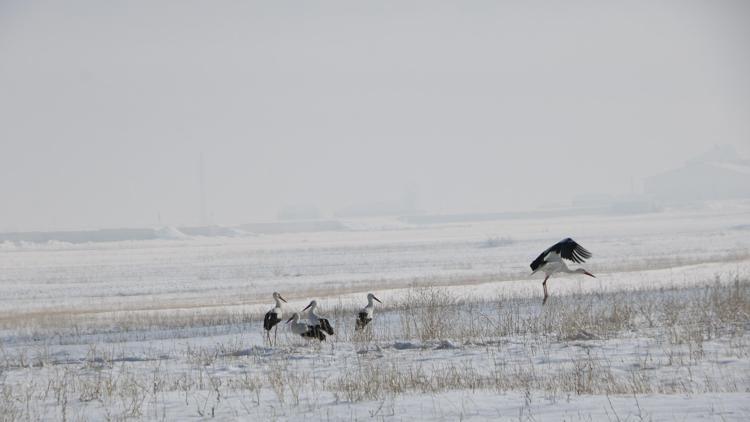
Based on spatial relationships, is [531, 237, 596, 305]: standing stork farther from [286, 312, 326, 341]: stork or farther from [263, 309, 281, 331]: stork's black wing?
[263, 309, 281, 331]: stork's black wing

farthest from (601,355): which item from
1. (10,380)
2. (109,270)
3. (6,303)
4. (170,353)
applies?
(109,270)

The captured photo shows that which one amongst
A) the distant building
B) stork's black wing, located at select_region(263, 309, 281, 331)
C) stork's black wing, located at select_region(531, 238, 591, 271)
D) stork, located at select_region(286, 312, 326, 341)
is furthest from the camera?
the distant building

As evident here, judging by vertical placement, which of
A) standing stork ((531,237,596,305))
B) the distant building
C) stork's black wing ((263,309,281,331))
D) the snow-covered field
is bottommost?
the snow-covered field

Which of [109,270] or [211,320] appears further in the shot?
[109,270]

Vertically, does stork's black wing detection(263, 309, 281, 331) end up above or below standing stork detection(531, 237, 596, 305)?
below

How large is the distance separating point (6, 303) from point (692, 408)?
31871 millimetres

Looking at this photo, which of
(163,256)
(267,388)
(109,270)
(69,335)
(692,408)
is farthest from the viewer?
(163,256)

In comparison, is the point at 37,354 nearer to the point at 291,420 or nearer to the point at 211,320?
the point at 211,320

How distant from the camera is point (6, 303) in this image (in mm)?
34344

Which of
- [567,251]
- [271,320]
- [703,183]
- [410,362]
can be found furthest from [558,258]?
[703,183]

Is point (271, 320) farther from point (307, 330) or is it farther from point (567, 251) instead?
point (567, 251)

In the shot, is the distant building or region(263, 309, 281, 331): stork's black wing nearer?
region(263, 309, 281, 331): stork's black wing

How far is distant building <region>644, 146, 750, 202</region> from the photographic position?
18050cm

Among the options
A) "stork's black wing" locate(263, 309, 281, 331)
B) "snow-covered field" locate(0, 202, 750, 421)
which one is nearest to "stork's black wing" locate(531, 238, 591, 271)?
"snow-covered field" locate(0, 202, 750, 421)
